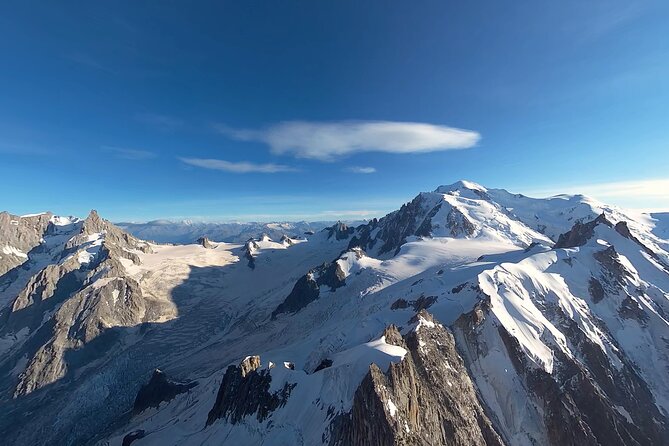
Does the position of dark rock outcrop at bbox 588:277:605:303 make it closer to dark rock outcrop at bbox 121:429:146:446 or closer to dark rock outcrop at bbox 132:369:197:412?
dark rock outcrop at bbox 121:429:146:446

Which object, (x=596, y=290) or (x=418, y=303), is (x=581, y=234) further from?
(x=418, y=303)

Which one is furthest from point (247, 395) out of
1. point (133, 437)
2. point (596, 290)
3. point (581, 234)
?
point (581, 234)

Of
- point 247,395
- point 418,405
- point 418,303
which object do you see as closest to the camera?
point 418,405

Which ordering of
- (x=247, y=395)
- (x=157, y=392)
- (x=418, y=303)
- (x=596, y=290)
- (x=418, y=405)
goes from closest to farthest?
(x=418, y=405) < (x=247, y=395) < (x=596, y=290) < (x=418, y=303) < (x=157, y=392)

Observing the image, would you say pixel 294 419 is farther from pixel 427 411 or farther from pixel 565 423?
pixel 565 423

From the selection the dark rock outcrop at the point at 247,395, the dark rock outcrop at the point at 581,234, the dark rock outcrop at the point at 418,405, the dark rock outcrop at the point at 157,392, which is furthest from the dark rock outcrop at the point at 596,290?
the dark rock outcrop at the point at 157,392

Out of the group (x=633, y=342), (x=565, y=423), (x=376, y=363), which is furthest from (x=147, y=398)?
(x=633, y=342)

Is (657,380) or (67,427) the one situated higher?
(657,380)
